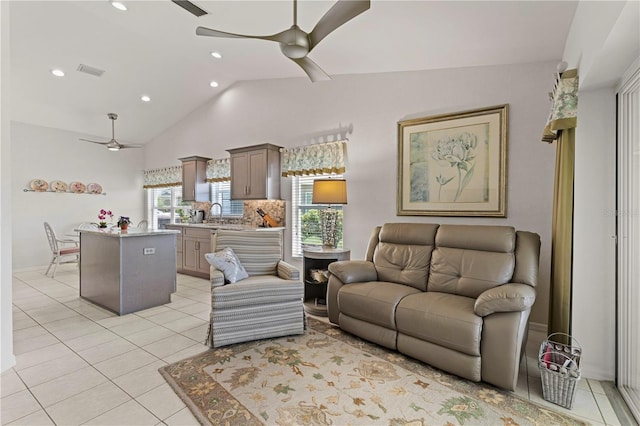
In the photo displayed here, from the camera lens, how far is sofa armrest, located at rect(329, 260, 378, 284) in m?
3.02

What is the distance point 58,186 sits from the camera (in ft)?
20.6

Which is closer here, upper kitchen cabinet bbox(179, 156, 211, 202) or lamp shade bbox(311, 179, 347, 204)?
lamp shade bbox(311, 179, 347, 204)

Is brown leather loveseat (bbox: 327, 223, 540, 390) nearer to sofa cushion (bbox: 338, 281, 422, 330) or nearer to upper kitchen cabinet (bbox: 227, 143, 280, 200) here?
sofa cushion (bbox: 338, 281, 422, 330)

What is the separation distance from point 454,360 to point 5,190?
371 cm

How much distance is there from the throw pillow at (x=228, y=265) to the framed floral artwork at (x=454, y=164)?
6.64 feet

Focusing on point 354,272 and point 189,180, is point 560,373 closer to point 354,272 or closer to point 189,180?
point 354,272

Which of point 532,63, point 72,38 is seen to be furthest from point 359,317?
point 72,38

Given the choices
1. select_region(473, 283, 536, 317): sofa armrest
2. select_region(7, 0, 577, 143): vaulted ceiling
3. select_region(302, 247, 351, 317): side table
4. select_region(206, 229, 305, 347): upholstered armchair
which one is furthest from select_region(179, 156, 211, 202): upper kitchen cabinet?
select_region(473, 283, 536, 317): sofa armrest

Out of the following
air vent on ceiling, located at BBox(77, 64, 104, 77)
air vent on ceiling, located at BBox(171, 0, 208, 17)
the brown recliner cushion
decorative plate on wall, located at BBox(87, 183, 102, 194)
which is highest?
air vent on ceiling, located at BBox(77, 64, 104, 77)

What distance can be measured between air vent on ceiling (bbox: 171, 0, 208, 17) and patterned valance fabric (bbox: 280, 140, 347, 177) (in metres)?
2.06

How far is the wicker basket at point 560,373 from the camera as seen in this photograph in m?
1.88

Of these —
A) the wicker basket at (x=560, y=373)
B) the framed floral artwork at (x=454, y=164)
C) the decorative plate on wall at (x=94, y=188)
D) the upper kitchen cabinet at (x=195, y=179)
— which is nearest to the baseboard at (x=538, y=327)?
the wicker basket at (x=560, y=373)

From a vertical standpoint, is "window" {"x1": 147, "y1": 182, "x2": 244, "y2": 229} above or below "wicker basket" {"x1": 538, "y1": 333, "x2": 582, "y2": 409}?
above

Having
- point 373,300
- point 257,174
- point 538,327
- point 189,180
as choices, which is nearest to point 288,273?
point 373,300
